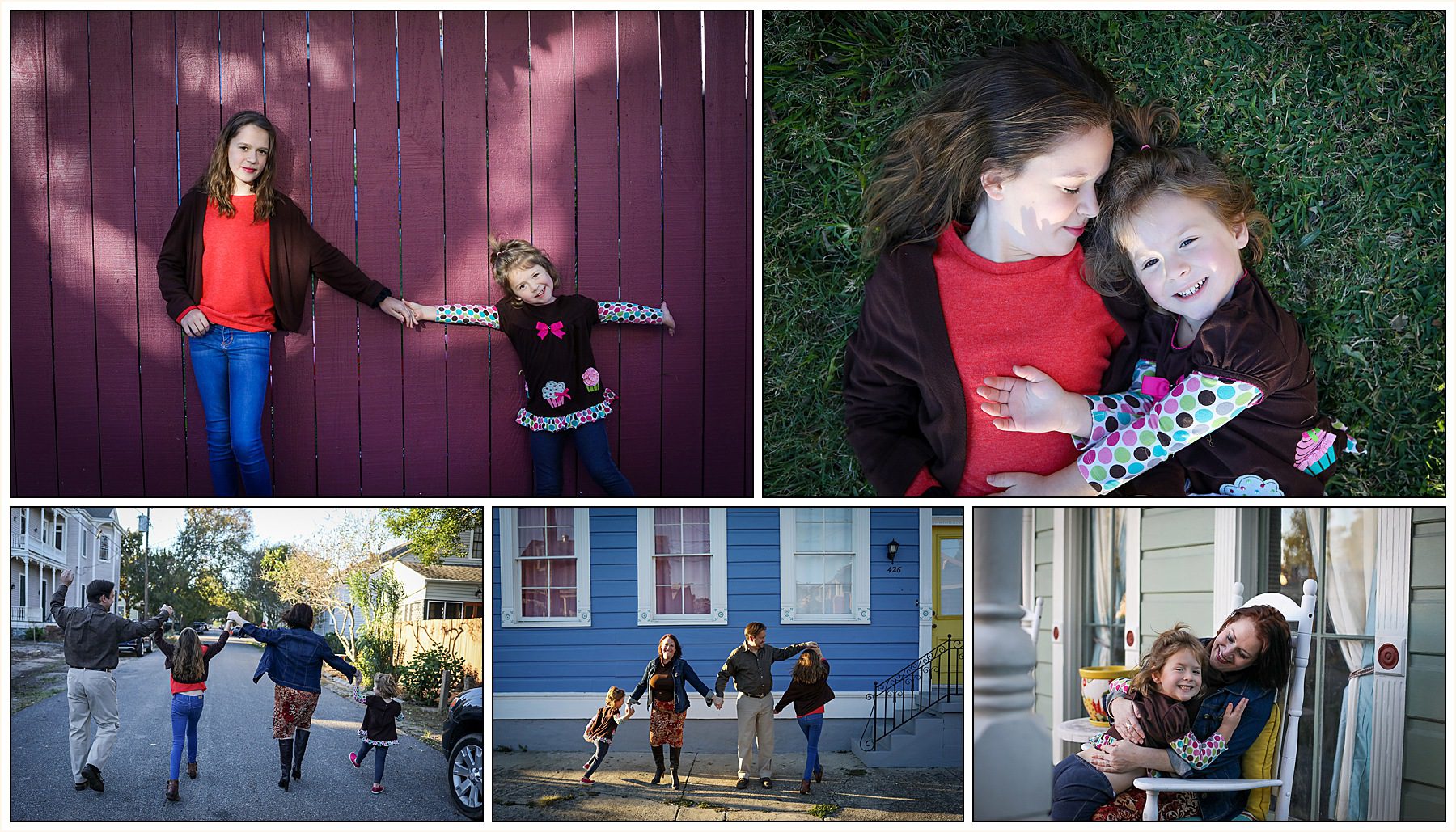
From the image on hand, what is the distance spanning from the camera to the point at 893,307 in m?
2.91

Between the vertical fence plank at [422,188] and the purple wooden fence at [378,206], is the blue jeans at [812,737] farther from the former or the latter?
the vertical fence plank at [422,188]

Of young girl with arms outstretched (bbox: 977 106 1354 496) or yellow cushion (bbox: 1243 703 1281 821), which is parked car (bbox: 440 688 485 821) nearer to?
young girl with arms outstretched (bbox: 977 106 1354 496)

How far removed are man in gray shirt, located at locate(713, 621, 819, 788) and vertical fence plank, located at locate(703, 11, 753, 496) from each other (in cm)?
62

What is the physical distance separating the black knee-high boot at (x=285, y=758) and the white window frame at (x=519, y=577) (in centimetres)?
71

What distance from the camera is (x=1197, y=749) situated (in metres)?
2.70

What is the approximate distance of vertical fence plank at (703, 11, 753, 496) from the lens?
3105 millimetres

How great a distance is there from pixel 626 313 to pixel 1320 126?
2.23m

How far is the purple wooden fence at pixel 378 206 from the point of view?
3.07 m

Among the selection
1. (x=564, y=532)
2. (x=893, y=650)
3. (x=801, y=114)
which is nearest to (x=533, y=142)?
(x=801, y=114)

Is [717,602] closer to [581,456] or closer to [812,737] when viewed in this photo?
[812,737]

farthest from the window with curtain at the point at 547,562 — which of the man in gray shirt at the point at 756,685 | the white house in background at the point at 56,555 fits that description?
the white house in background at the point at 56,555

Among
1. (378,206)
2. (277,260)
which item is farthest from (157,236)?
(378,206)

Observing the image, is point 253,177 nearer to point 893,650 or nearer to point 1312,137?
point 893,650

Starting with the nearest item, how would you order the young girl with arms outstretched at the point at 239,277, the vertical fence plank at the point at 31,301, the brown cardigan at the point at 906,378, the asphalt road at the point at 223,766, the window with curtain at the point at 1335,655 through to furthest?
the window with curtain at the point at 1335,655 → the asphalt road at the point at 223,766 → the brown cardigan at the point at 906,378 → the young girl with arms outstretched at the point at 239,277 → the vertical fence plank at the point at 31,301
